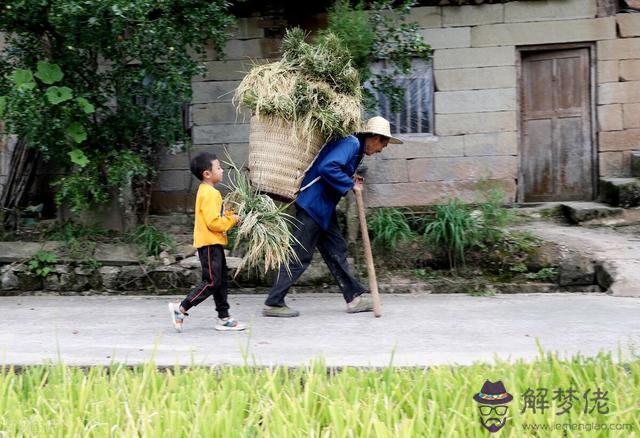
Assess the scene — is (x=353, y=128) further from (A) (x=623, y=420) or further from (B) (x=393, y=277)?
(A) (x=623, y=420)

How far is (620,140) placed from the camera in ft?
27.3

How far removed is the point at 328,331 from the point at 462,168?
162 inches

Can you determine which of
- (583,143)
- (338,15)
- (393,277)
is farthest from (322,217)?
(583,143)

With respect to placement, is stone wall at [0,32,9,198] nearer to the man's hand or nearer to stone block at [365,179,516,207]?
stone block at [365,179,516,207]

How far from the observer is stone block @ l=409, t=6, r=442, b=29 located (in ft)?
27.2

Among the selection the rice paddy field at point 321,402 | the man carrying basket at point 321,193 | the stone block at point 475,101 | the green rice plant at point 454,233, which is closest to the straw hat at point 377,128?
the man carrying basket at point 321,193

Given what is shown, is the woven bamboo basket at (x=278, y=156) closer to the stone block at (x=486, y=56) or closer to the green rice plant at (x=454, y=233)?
the green rice plant at (x=454, y=233)

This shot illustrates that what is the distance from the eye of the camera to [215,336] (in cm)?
479

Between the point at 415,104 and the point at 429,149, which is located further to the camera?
the point at 415,104

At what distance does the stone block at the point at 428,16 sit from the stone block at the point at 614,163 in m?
2.56

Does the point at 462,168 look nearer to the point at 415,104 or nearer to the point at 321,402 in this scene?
the point at 415,104

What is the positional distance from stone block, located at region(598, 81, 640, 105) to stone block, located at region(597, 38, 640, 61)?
317 mm

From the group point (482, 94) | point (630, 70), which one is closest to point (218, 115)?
point (482, 94)

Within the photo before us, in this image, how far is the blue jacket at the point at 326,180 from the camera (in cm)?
514
